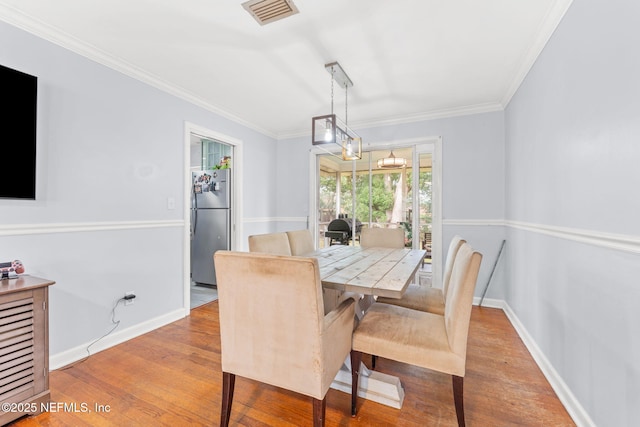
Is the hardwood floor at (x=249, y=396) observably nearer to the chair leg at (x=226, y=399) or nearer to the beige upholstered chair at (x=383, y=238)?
the chair leg at (x=226, y=399)

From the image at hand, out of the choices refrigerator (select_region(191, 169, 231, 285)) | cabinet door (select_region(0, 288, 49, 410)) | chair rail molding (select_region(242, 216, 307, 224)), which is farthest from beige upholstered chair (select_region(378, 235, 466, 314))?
refrigerator (select_region(191, 169, 231, 285))

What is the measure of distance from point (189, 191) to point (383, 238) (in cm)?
225

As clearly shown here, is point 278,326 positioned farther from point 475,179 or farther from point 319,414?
point 475,179

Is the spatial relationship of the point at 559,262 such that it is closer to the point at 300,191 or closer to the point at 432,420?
the point at 432,420

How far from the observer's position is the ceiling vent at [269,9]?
170 centimetres

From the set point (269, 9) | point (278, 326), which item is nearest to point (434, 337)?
point (278, 326)

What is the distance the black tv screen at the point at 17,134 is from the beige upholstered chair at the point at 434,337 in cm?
235

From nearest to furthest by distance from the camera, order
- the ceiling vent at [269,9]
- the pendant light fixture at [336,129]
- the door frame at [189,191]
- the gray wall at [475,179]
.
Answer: the ceiling vent at [269,9] → the pendant light fixture at [336,129] → the door frame at [189,191] → the gray wall at [475,179]

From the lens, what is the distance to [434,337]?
1437 millimetres

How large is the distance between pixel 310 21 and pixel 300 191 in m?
2.82

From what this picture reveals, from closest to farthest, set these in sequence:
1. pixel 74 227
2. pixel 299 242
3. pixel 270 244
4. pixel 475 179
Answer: pixel 74 227
pixel 270 244
pixel 299 242
pixel 475 179

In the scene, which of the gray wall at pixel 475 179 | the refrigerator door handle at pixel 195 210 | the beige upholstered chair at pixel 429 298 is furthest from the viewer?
the refrigerator door handle at pixel 195 210

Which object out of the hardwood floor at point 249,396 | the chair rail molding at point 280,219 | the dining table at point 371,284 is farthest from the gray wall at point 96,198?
the dining table at point 371,284

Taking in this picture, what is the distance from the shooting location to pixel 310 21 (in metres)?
1.90
